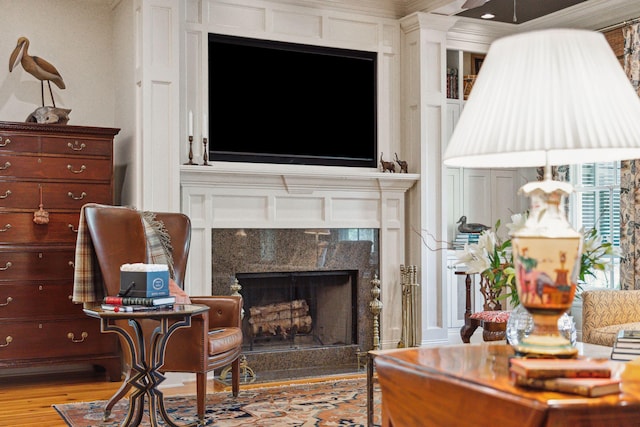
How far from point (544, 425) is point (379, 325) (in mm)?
4587

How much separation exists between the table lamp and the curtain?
4.42m

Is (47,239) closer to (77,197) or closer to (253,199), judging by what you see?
(77,197)

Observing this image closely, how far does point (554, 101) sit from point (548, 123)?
0.15 feet

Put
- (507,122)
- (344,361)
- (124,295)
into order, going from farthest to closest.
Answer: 1. (344,361)
2. (124,295)
3. (507,122)

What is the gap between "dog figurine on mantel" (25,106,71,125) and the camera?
5.04m

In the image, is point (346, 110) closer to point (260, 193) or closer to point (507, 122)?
point (260, 193)

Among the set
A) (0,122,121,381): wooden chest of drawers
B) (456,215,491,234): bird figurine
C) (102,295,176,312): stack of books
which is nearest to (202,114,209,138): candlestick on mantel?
(0,122,121,381): wooden chest of drawers

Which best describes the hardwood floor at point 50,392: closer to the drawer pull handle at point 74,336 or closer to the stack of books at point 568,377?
the drawer pull handle at point 74,336

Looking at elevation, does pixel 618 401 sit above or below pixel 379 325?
above

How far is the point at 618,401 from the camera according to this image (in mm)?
1349

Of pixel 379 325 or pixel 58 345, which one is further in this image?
pixel 379 325

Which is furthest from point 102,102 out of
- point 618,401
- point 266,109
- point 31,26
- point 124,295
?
point 618,401

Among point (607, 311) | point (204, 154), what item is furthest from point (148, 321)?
point (607, 311)

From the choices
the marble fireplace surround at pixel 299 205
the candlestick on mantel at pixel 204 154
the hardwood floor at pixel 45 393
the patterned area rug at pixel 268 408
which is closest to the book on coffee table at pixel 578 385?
the patterned area rug at pixel 268 408
